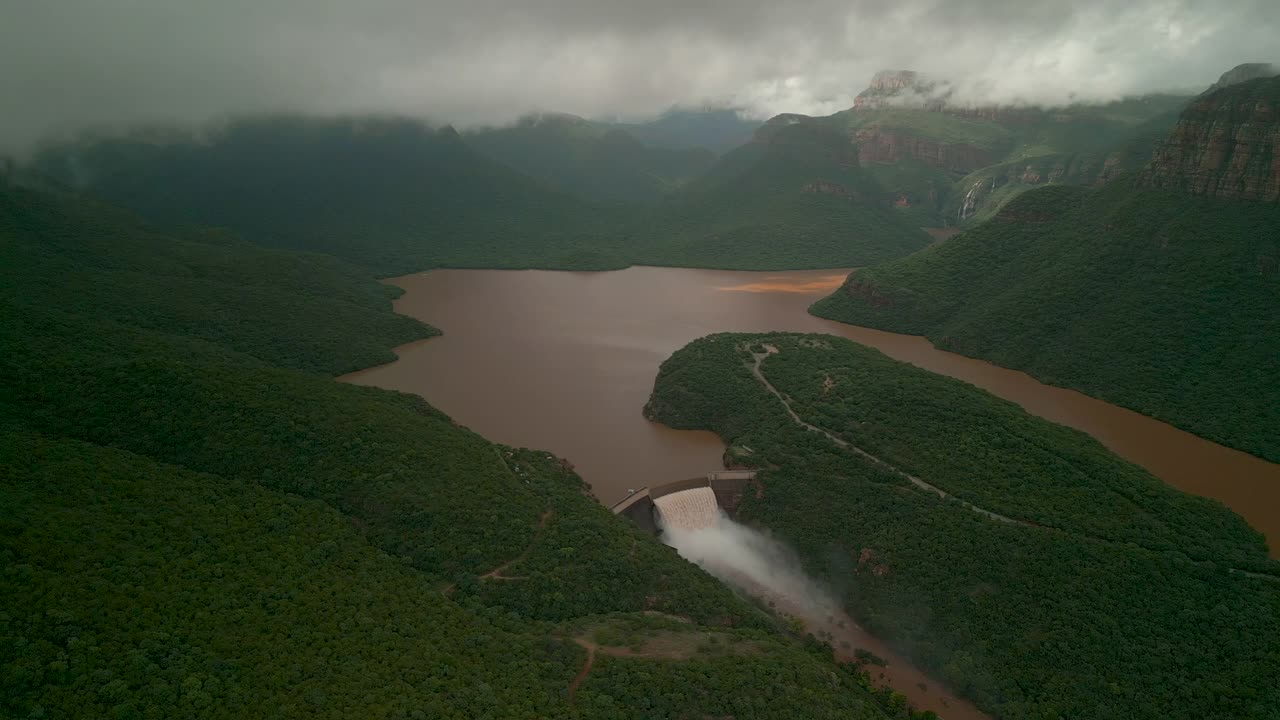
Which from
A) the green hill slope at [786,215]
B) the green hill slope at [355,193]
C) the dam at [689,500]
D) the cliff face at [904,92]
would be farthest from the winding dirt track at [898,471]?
the cliff face at [904,92]

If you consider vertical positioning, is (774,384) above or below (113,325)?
below

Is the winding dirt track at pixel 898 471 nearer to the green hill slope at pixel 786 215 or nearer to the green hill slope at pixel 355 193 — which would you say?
the green hill slope at pixel 786 215

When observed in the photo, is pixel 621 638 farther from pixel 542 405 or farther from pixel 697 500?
pixel 542 405

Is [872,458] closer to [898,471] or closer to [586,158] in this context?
[898,471]

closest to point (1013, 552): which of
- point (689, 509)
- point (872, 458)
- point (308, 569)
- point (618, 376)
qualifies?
point (872, 458)

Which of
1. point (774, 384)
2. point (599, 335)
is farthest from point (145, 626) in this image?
point (599, 335)

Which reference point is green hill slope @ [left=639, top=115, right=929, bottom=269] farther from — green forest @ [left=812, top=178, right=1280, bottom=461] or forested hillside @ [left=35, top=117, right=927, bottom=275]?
green forest @ [left=812, top=178, right=1280, bottom=461]
